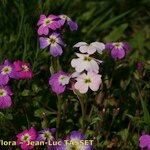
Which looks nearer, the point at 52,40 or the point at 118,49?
the point at 52,40

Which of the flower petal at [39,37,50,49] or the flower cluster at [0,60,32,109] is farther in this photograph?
the flower petal at [39,37,50,49]

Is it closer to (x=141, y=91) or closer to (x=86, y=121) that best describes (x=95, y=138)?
(x=86, y=121)

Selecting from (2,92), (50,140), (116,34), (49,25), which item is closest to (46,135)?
(50,140)

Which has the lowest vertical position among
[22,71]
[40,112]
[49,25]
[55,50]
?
[40,112]

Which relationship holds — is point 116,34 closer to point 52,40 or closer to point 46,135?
point 52,40

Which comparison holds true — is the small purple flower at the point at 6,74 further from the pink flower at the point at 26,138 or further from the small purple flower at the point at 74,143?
the small purple flower at the point at 74,143

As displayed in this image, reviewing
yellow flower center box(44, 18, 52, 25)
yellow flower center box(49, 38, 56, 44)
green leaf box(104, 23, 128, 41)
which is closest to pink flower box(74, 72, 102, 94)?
yellow flower center box(49, 38, 56, 44)

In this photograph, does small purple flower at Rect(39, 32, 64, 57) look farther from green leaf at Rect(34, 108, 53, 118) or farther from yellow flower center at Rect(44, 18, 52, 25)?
green leaf at Rect(34, 108, 53, 118)
